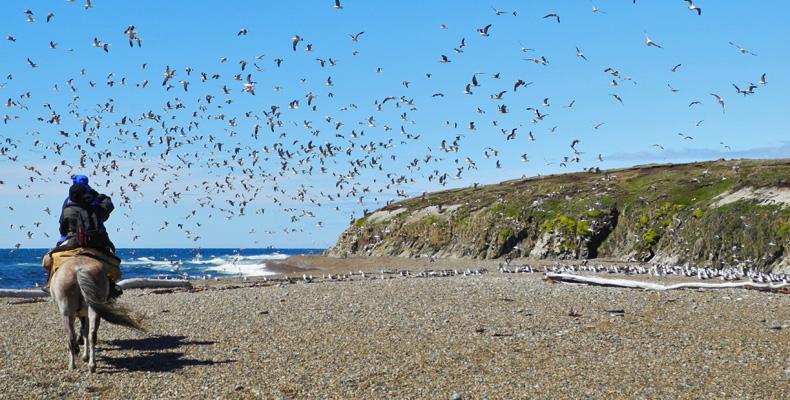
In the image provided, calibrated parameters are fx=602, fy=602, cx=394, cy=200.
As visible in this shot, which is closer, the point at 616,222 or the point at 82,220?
the point at 82,220


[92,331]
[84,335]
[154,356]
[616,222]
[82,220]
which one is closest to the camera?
[92,331]

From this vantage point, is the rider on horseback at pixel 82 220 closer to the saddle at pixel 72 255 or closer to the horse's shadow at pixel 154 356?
the saddle at pixel 72 255

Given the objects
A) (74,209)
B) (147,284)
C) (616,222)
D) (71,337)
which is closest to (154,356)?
(71,337)

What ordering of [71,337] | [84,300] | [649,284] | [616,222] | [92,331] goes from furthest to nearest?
1. [616,222]
2. [649,284]
3. [84,300]
4. [92,331]
5. [71,337]

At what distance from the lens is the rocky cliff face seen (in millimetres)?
38000

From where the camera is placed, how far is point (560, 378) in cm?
1065

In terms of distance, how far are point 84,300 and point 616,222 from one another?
158ft

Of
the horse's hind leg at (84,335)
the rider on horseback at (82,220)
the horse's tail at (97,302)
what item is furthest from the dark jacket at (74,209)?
the horse's hind leg at (84,335)

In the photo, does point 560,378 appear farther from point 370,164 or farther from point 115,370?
point 370,164

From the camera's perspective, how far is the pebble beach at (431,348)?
10.3 metres

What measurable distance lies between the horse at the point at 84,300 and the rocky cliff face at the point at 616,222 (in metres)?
34.9

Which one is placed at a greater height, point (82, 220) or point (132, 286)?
point (82, 220)

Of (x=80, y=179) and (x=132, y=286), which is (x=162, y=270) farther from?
(x=80, y=179)

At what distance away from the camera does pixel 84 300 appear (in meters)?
12.1
